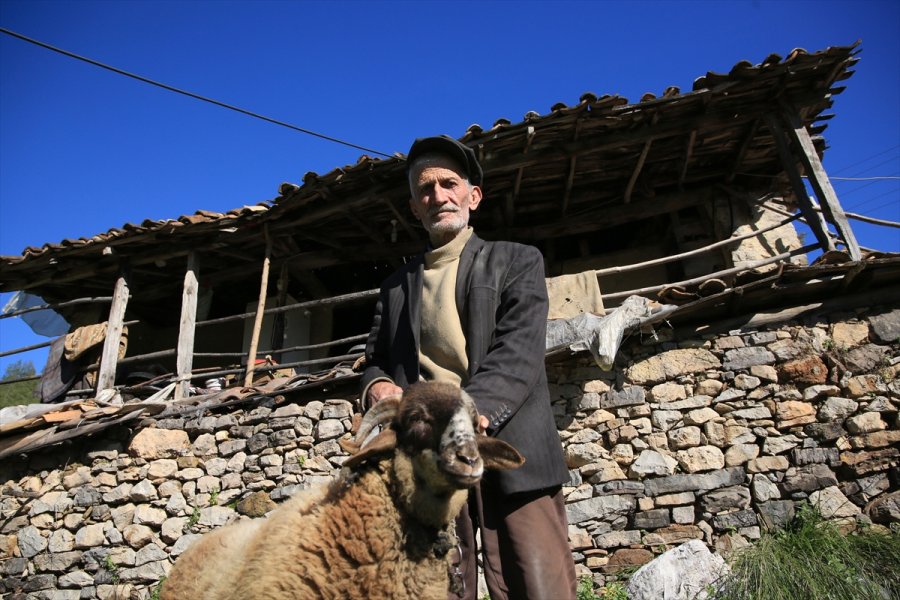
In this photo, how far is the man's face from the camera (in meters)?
2.44

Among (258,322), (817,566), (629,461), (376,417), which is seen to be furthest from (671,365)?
(258,322)

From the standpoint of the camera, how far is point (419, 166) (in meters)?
2.51

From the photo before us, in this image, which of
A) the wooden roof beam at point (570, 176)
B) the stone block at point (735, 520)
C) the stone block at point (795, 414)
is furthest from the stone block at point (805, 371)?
the wooden roof beam at point (570, 176)

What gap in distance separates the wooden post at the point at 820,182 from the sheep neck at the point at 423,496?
5.49 meters

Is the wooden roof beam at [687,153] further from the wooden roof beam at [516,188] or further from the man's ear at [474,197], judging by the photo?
the man's ear at [474,197]

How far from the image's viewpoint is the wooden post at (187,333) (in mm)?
7324

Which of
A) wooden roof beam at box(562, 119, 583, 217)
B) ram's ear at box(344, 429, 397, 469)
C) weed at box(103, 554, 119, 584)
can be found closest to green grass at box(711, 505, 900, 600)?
ram's ear at box(344, 429, 397, 469)

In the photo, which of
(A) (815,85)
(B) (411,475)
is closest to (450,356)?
(B) (411,475)

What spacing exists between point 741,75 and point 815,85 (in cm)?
97

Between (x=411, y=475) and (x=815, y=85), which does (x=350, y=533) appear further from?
(x=815, y=85)

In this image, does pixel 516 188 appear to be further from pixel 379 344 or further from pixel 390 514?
pixel 390 514

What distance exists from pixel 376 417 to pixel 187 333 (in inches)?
260

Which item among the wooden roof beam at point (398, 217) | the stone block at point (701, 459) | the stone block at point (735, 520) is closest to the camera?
the stone block at point (735, 520)

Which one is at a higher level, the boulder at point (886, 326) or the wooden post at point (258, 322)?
the wooden post at point (258, 322)
